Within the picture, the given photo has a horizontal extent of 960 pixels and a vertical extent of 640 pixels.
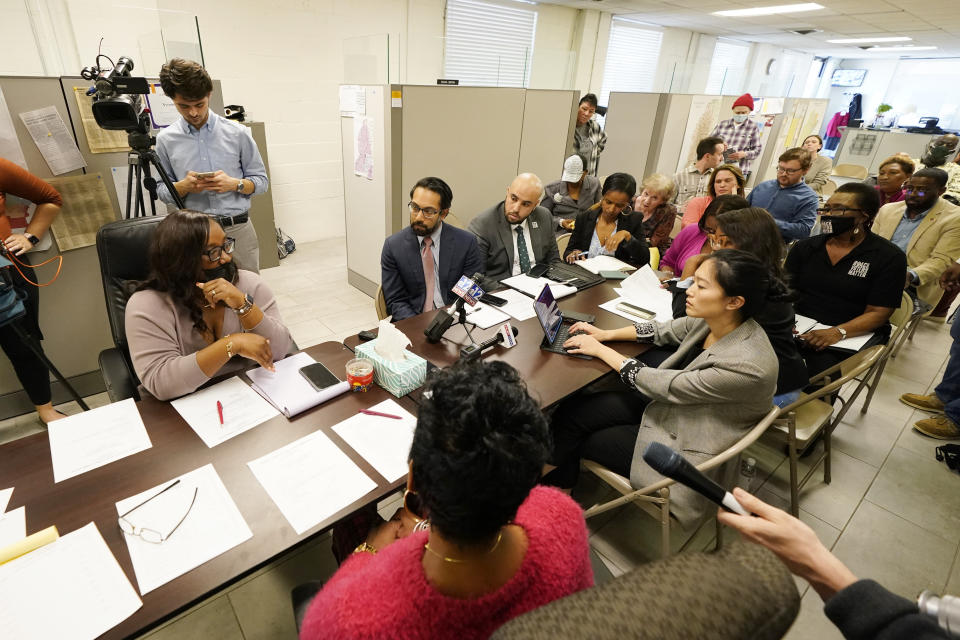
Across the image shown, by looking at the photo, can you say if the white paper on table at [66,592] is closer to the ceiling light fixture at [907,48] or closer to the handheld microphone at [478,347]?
the handheld microphone at [478,347]

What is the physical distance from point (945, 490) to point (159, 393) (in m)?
3.55

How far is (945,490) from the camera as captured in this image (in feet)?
7.73

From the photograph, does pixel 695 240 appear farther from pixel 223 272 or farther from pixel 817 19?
pixel 817 19

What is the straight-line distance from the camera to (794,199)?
3.38 m

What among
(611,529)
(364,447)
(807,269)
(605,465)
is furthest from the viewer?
(807,269)

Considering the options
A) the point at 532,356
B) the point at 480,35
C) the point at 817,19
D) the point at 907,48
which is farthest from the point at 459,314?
the point at 907,48

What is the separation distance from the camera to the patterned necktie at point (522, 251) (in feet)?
9.69

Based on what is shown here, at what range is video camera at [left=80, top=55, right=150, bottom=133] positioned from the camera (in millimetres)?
2010

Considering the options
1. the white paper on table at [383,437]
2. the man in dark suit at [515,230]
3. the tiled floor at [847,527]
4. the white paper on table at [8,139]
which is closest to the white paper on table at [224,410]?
the white paper on table at [383,437]

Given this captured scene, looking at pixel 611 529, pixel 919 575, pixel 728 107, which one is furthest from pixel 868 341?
pixel 728 107

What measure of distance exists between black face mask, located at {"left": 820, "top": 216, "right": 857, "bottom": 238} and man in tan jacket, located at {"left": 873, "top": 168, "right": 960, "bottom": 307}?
1.19 m

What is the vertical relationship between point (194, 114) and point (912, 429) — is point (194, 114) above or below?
above

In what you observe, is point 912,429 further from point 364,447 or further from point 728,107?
point 728,107

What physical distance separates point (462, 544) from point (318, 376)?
3.32 ft
